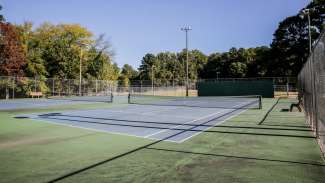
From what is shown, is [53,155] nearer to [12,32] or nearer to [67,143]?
[67,143]

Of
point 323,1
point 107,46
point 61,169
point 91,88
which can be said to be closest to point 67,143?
point 61,169

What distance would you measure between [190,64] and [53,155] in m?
99.5

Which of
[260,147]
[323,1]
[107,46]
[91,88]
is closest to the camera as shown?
[260,147]

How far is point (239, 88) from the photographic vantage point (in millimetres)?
45875

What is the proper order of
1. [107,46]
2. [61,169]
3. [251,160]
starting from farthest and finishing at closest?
[107,46] < [251,160] < [61,169]

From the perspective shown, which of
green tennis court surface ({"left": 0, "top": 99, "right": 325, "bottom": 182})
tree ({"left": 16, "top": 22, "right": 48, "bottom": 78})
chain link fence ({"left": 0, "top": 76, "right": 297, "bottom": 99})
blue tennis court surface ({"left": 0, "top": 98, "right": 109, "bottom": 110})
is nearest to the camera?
green tennis court surface ({"left": 0, "top": 99, "right": 325, "bottom": 182})

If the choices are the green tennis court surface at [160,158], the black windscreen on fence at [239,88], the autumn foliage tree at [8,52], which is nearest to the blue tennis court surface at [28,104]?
the autumn foliage tree at [8,52]

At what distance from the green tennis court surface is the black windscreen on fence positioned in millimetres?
34877

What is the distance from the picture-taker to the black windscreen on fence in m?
43.6

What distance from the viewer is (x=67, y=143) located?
8609 mm

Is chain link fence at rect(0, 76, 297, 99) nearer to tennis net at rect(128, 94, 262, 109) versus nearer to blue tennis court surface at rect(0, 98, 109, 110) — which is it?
blue tennis court surface at rect(0, 98, 109, 110)

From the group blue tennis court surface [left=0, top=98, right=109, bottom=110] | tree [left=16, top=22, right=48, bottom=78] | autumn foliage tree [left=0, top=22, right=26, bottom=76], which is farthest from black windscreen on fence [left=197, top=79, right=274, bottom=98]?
autumn foliage tree [left=0, top=22, right=26, bottom=76]

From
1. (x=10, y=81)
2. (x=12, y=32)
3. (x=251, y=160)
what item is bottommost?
(x=251, y=160)

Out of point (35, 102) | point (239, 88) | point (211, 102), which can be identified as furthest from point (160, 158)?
point (239, 88)
